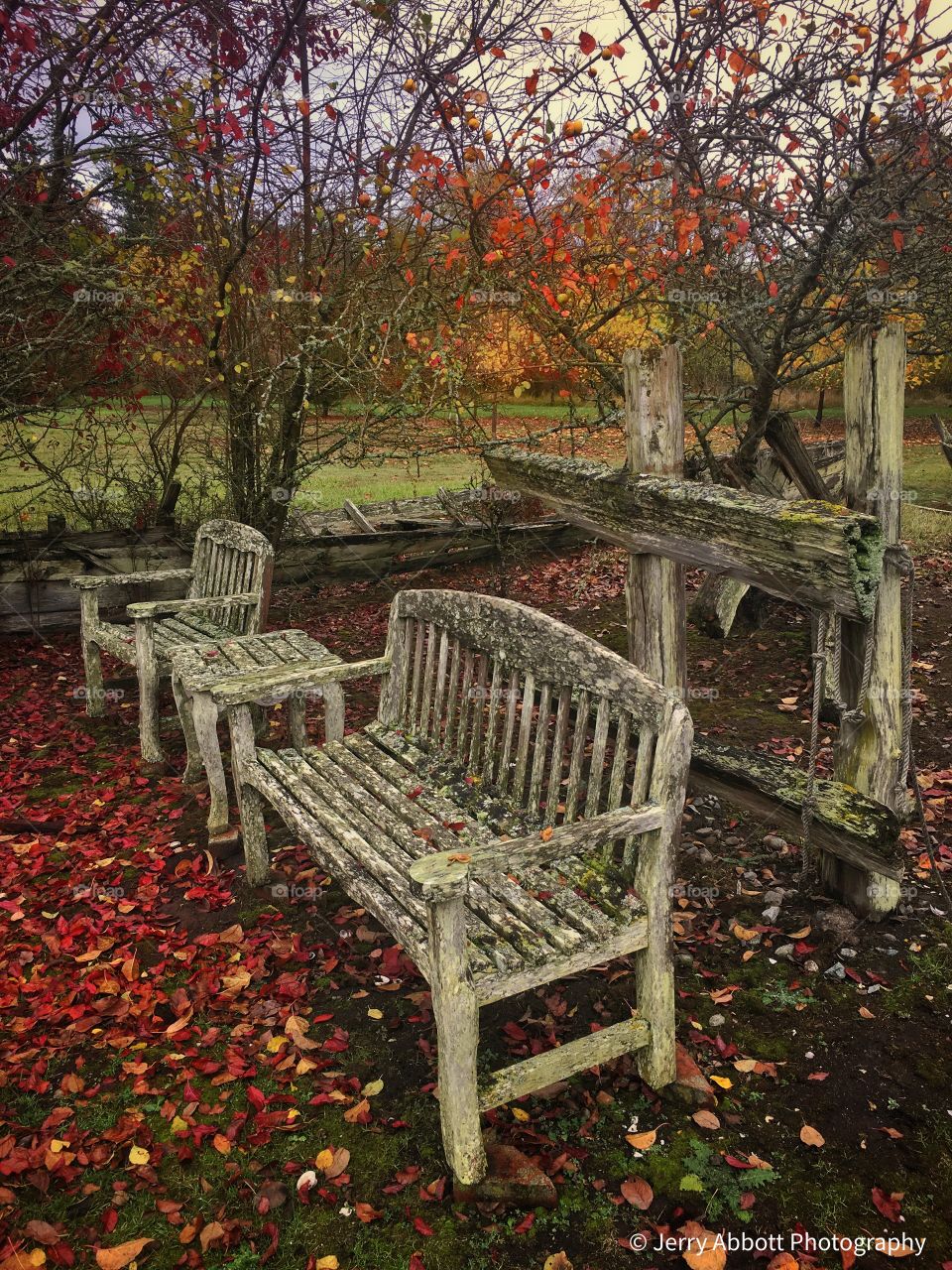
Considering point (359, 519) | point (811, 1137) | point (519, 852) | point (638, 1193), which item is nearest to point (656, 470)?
point (519, 852)

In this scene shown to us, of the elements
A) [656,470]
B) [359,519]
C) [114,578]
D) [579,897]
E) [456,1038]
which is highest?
[656,470]

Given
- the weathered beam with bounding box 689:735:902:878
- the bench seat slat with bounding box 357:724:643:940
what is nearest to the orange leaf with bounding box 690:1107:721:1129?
the bench seat slat with bounding box 357:724:643:940

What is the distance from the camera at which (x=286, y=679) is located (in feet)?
13.8

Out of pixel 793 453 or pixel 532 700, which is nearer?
pixel 532 700

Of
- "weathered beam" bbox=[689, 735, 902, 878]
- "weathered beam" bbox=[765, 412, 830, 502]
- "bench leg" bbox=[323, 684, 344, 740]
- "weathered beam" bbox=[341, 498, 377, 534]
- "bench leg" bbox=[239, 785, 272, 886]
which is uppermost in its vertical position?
"weathered beam" bbox=[765, 412, 830, 502]

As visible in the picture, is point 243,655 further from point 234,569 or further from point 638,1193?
point 638,1193

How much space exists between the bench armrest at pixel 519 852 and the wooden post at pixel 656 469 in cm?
139

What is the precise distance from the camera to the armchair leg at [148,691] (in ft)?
18.4

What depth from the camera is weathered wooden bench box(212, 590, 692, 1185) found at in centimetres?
263

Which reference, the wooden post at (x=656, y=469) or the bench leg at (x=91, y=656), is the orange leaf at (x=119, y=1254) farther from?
the bench leg at (x=91, y=656)

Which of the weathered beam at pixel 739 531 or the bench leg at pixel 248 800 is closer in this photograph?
the weathered beam at pixel 739 531

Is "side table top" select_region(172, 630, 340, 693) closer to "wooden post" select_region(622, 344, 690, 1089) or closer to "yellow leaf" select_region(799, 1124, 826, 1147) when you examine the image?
"wooden post" select_region(622, 344, 690, 1089)

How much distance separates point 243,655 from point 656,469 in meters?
2.70

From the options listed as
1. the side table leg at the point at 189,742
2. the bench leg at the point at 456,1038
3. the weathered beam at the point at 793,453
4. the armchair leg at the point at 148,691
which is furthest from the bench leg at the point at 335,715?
the weathered beam at the point at 793,453
